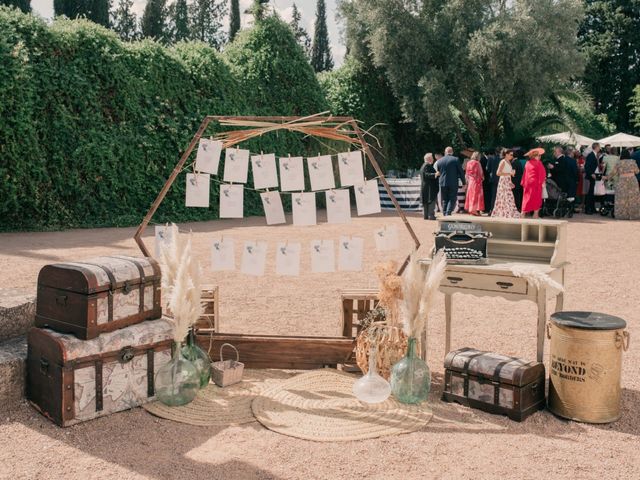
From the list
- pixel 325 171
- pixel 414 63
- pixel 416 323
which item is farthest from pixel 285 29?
pixel 416 323

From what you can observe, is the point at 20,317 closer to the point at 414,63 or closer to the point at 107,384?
A: the point at 107,384

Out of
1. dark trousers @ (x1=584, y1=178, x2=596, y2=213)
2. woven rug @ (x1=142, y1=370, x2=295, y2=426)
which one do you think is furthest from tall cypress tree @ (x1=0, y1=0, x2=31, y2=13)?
woven rug @ (x1=142, y1=370, x2=295, y2=426)

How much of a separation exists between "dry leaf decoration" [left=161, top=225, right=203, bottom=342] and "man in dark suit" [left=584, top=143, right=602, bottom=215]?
15.7 meters

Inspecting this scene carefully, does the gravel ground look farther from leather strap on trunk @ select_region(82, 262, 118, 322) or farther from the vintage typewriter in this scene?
the vintage typewriter

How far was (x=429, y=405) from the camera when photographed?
178 inches

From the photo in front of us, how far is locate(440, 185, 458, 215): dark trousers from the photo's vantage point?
610 inches

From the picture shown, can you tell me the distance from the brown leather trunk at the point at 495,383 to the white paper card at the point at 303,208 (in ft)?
5.34

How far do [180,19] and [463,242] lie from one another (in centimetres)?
4769

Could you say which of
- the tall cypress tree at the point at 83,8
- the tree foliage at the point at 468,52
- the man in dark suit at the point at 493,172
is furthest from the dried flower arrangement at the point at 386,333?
the tall cypress tree at the point at 83,8

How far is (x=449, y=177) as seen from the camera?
50.6 ft

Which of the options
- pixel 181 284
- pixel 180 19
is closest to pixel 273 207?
pixel 181 284

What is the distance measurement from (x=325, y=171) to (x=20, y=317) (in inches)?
101

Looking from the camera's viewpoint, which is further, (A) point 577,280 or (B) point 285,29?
(B) point 285,29

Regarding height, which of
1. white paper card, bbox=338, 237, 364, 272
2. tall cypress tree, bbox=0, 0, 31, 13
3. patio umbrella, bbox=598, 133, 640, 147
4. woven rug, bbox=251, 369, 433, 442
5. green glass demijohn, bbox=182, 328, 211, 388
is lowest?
woven rug, bbox=251, 369, 433, 442
